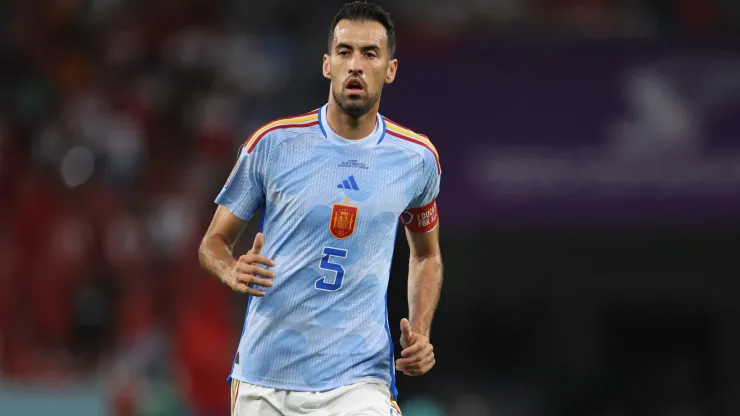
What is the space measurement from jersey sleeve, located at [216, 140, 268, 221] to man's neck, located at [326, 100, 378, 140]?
299 millimetres

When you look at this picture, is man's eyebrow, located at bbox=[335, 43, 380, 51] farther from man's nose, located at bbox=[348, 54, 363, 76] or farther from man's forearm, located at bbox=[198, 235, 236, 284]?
man's forearm, located at bbox=[198, 235, 236, 284]

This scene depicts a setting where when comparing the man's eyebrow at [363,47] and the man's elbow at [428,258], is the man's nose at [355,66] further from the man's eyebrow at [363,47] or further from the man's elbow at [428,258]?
the man's elbow at [428,258]

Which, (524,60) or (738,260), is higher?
(524,60)

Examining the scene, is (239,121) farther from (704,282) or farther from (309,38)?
(704,282)

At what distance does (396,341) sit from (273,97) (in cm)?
267

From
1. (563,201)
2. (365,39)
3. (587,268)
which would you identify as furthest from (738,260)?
(365,39)

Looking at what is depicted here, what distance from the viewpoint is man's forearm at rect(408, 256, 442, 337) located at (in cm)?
482

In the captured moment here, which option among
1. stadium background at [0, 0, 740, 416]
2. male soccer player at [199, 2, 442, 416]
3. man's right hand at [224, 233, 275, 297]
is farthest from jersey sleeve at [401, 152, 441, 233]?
stadium background at [0, 0, 740, 416]

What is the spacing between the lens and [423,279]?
16.2 feet

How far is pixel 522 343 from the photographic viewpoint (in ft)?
36.4

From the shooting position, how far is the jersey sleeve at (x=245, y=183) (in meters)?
4.55

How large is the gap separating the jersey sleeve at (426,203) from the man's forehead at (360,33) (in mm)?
532

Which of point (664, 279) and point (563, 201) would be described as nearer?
point (563, 201)

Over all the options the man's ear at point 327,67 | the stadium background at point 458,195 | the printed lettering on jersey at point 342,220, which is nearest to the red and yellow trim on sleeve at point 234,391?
the printed lettering on jersey at point 342,220
